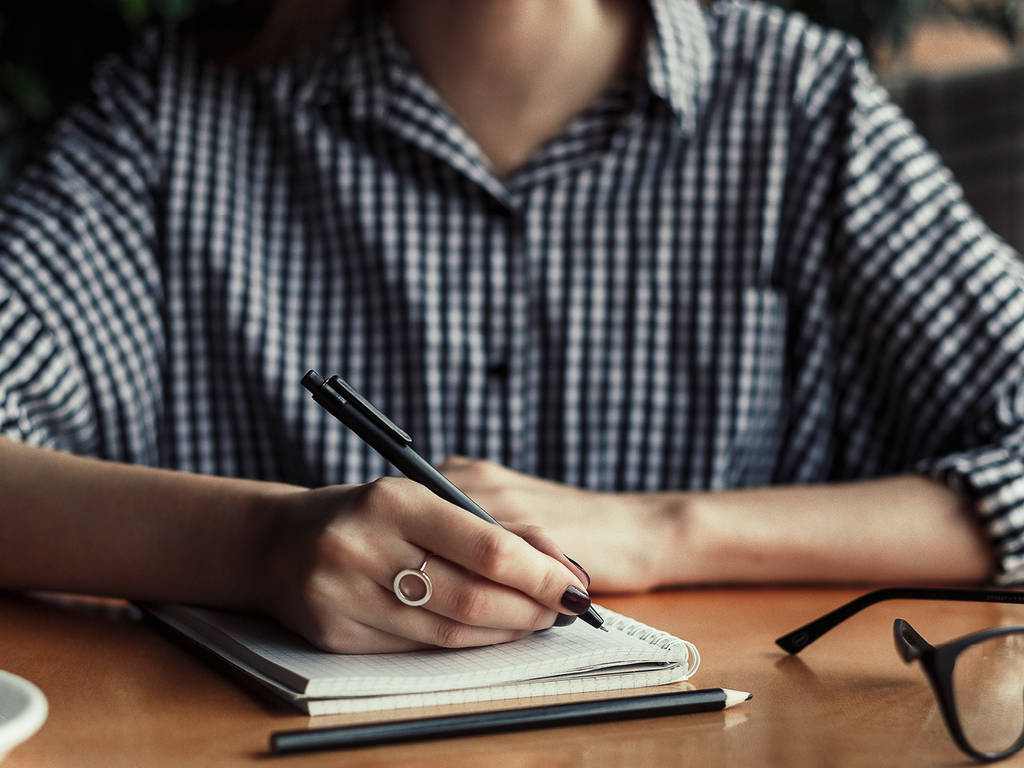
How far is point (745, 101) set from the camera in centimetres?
106

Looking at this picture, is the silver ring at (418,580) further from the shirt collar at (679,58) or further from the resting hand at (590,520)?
the shirt collar at (679,58)

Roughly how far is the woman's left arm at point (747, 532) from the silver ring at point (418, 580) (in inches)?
8.2

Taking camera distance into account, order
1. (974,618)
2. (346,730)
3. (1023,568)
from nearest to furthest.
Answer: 1. (346,730)
2. (974,618)
3. (1023,568)

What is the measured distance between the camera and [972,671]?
1.69ft

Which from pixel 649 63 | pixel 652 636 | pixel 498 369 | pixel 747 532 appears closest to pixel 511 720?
pixel 652 636

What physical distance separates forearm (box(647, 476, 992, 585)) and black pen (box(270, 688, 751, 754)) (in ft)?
0.88

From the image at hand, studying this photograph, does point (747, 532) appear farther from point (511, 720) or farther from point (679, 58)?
point (679, 58)

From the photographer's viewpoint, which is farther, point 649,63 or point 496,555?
point 649,63

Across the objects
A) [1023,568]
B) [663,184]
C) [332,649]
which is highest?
[663,184]

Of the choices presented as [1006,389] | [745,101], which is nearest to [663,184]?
[745,101]

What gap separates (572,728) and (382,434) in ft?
0.57

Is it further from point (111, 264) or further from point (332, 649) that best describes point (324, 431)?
point (332, 649)

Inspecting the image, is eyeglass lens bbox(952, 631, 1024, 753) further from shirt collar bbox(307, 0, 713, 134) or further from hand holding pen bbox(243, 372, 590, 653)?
shirt collar bbox(307, 0, 713, 134)

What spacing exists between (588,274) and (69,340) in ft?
1.63
